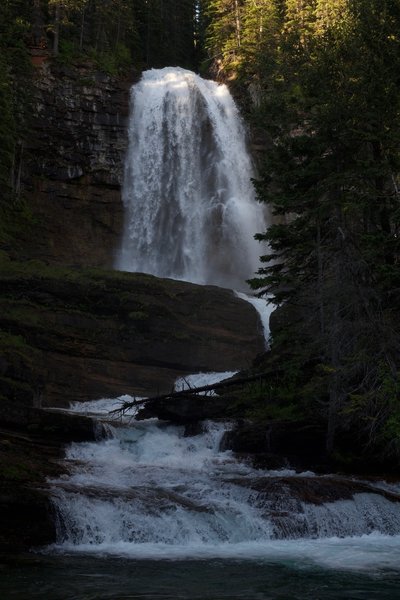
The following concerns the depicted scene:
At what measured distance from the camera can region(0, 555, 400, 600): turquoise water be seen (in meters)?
7.49

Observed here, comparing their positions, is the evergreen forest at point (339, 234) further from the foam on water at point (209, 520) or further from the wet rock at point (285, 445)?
the foam on water at point (209, 520)

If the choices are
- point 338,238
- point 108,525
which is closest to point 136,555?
point 108,525

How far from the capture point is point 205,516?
11.2 metres

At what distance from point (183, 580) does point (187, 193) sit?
33.0m

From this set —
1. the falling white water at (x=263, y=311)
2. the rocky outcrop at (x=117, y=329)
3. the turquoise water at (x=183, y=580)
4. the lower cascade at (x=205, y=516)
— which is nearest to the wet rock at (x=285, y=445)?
the lower cascade at (x=205, y=516)

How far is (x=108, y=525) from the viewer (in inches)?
425

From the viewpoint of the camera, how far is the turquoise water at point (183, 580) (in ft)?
24.6

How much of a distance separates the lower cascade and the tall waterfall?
24399 millimetres

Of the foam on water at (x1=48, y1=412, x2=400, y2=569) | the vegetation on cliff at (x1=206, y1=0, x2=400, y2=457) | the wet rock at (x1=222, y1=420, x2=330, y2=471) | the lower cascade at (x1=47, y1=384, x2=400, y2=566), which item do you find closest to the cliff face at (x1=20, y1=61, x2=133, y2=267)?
the vegetation on cliff at (x1=206, y1=0, x2=400, y2=457)

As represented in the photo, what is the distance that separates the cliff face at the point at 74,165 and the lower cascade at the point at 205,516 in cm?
2516

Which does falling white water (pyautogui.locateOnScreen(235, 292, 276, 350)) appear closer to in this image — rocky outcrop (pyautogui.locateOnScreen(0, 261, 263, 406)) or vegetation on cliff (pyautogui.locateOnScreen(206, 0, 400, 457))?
rocky outcrop (pyautogui.locateOnScreen(0, 261, 263, 406))

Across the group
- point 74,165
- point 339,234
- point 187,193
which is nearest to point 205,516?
point 339,234

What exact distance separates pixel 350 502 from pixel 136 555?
4.75m

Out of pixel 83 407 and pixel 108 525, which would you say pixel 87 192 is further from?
pixel 108 525
